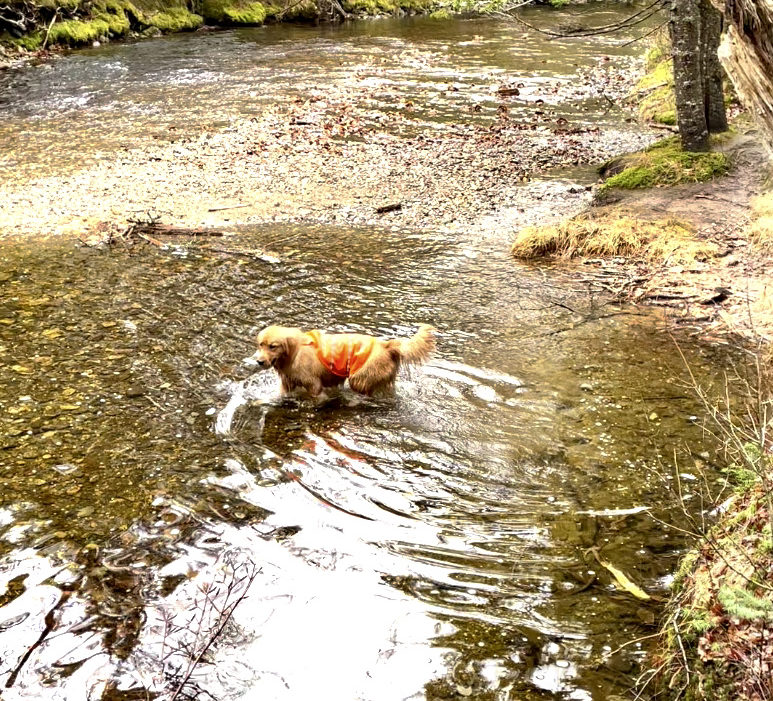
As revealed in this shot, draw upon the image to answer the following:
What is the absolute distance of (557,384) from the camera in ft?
25.6

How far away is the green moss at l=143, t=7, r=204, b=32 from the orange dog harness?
31906mm

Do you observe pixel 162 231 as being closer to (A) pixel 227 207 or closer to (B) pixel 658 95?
(A) pixel 227 207

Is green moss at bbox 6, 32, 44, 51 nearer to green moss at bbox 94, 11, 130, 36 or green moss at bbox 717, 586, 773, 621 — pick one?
green moss at bbox 94, 11, 130, 36

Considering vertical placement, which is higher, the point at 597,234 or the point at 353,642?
the point at 597,234

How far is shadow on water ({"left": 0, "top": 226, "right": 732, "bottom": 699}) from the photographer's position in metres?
4.53

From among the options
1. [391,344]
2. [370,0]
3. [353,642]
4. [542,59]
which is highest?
[370,0]

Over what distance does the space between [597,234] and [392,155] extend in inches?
267

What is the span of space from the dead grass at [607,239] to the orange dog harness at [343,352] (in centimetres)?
479

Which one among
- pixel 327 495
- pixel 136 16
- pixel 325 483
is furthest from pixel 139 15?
→ pixel 327 495

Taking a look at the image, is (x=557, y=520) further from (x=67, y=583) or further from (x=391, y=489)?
(x=67, y=583)

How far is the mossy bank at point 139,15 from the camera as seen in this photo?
28.6 meters

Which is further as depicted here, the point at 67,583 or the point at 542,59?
the point at 542,59

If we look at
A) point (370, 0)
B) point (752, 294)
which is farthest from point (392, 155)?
point (370, 0)

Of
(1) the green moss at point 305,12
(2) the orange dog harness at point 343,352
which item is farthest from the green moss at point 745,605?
(1) the green moss at point 305,12
